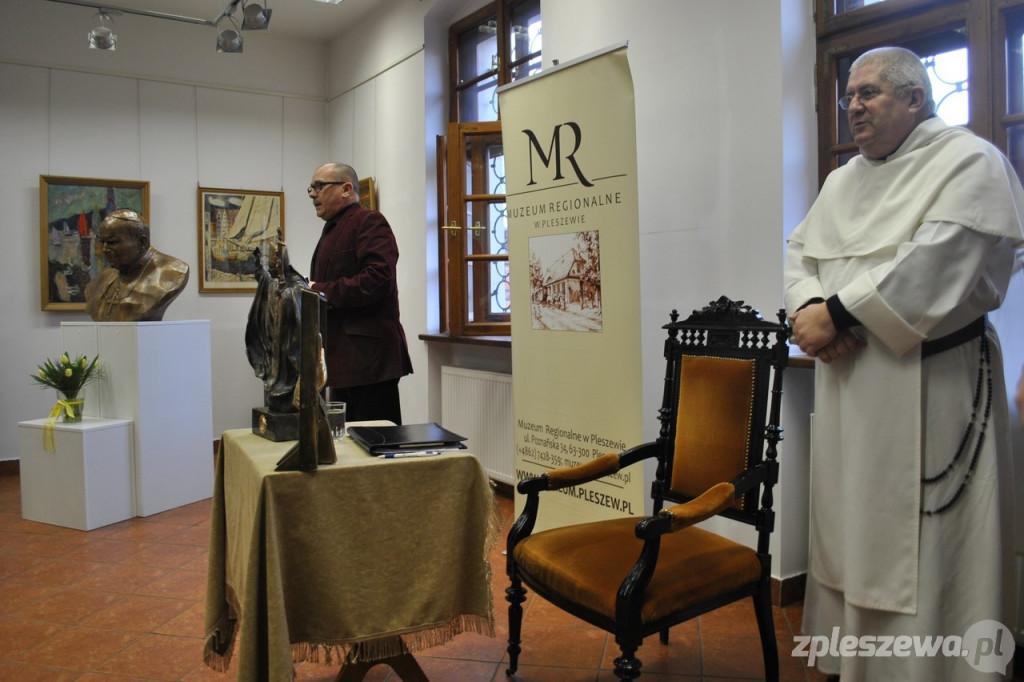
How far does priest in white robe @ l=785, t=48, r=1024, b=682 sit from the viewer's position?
1896 mm

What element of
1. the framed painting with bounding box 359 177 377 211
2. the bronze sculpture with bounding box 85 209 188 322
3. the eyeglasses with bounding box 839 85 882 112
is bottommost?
the bronze sculpture with bounding box 85 209 188 322

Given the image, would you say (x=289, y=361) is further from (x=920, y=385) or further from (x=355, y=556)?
(x=920, y=385)

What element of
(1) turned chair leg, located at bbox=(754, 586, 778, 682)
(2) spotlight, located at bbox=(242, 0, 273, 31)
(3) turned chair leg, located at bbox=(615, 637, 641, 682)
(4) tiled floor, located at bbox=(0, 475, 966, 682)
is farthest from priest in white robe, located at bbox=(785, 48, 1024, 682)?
(2) spotlight, located at bbox=(242, 0, 273, 31)

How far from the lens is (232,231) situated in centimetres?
664

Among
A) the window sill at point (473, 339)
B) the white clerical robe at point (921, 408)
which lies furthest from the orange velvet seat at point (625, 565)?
the window sill at point (473, 339)

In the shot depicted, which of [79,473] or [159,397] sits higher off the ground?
[159,397]

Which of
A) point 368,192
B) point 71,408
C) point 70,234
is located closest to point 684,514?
point 71,408

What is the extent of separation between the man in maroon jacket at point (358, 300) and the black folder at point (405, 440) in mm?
1391

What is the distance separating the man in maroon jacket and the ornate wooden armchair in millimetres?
1505

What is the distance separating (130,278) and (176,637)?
8.36 ft

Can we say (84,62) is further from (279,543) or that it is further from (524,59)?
(279,543)

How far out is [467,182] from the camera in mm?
4523

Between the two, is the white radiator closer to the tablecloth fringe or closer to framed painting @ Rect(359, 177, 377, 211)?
framed painting @ Rect(359, 177, 377, 211)

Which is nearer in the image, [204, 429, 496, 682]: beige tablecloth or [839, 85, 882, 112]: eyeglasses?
[204, 429, 496, 682]: beige tablecloth
